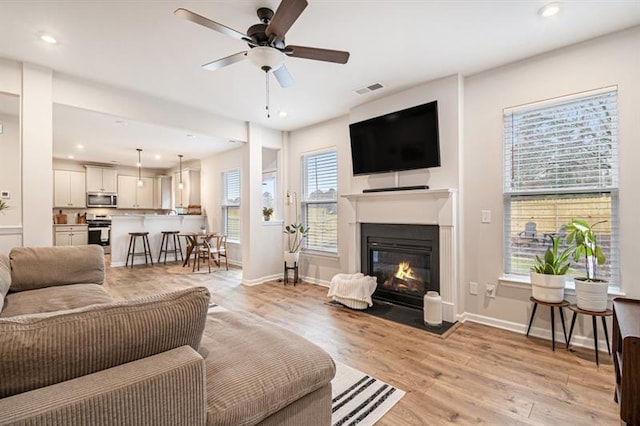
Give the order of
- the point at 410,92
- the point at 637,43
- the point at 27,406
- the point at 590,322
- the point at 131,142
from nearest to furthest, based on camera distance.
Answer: the point at 27,406 → the point at 637,43 → the point at 590,322 → the point at 410,92 → the point at 131,142

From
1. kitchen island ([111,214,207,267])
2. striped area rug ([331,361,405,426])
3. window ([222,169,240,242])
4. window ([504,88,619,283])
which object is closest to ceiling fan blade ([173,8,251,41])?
striped area rug ([331,361,405,426])

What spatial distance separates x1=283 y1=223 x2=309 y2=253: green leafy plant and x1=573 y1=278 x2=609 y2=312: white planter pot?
11.7 feet

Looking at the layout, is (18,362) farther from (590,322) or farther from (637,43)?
(637,43)

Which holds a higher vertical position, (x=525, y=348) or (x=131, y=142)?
(x=131, y=142)

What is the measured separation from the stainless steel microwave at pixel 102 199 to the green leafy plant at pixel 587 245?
33.6 ft

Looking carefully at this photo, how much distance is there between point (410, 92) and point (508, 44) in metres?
1.12

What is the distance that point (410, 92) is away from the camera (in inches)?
144

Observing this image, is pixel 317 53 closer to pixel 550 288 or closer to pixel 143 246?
pixel 550 288

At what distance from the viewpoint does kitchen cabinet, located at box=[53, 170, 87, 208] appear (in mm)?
7871

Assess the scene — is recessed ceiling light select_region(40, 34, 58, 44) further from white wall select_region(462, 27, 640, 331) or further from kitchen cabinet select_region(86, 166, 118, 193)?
kitchen cabinet select_region(86, 166, 118, 193)

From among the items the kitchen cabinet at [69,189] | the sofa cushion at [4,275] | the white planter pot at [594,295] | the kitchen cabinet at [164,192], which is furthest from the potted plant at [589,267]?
the kitchen cabinet at [69,189]

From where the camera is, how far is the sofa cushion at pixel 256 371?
1049mm

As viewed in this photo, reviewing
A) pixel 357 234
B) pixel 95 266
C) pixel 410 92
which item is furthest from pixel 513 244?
pixel 95 266

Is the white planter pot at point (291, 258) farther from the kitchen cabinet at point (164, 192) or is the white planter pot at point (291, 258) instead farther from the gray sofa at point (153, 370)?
the kitchen cabinet at point (164, 192)
